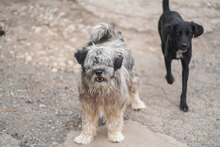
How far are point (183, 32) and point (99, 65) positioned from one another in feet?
7.61

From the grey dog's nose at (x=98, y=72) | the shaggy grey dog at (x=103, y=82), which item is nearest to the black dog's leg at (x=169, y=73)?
the shaggy grey dog at (x=103, y=82)

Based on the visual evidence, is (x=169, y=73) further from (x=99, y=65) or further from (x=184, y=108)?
(x=99, y=65)

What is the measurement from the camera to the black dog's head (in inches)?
221

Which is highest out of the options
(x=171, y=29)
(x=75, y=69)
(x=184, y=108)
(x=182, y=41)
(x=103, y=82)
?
(x=171, y=29)

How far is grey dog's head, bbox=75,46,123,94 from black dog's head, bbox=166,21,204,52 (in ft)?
5.89

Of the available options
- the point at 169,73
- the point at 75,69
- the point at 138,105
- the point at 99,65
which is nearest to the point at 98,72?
the point at 99,65

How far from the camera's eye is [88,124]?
15.7 feet

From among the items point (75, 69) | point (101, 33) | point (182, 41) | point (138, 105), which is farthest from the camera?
point (75, 69)

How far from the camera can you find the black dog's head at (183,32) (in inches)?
221

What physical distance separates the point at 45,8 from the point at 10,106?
180 inches

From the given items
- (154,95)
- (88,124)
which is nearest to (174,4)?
(154,95)

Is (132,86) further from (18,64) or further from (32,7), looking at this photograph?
(32,7)

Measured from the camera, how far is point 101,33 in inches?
200

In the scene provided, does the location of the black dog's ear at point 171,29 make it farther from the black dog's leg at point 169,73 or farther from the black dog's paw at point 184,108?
the black dog's paw at point 184,108
